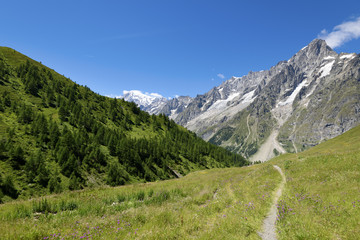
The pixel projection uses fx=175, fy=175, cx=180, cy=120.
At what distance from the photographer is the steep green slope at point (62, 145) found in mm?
37438

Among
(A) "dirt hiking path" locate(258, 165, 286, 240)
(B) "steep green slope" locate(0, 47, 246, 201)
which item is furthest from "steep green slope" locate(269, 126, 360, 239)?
(B) "steep green slope" locate(0, 47, 246, 201)

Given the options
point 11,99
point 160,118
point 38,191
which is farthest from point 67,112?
point 160,118

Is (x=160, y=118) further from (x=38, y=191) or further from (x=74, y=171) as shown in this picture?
(x=38, y=191)

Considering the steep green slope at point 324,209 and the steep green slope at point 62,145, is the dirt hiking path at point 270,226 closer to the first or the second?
the steep green slope at point 324,209

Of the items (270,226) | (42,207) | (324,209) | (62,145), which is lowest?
(270,226)

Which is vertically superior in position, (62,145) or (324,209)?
(62,145)

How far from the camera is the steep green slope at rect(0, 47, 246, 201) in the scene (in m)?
37.4

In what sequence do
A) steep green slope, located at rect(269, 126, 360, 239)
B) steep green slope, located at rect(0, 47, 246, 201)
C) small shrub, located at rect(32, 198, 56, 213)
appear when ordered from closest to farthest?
steep green slope, located at rect(269, 126, 360, 239) < small shrub, located at rect(32, 198, 56, 213) < steep green slope, located at rect(0, 47, 246, 201)

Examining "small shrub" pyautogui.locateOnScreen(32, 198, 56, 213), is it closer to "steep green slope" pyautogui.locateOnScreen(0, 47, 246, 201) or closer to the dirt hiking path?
the dirt hiking path

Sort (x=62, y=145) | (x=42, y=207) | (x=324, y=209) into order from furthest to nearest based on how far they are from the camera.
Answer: (x=62, y=145) → (x=42, y=207) → (x=324, y=209)

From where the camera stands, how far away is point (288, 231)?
780 cm

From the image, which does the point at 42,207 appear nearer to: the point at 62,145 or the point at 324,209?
the point at 324,209

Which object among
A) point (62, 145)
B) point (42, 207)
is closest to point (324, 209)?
point (42, 207)

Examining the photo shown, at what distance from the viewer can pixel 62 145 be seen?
163ft
